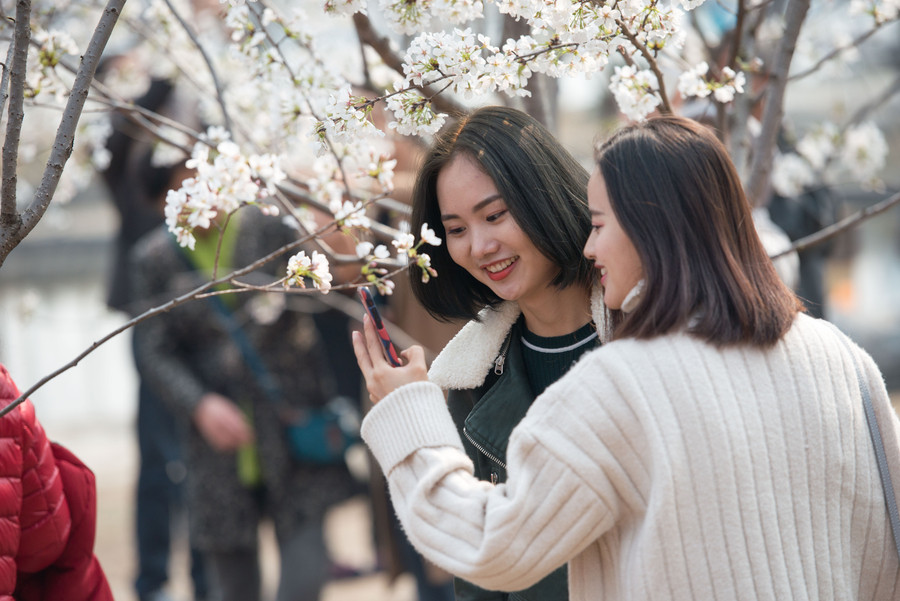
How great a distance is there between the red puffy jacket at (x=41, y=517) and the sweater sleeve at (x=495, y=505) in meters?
0.65

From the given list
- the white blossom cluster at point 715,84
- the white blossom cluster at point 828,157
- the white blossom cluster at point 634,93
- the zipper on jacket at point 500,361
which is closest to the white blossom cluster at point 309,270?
the zipper on jacket at point 500,361

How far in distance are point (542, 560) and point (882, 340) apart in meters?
9.43

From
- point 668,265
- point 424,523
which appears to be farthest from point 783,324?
point 424,523

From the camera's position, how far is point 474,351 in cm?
210

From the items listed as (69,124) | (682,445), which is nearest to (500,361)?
(682,445)

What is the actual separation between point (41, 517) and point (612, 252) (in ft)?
3.63

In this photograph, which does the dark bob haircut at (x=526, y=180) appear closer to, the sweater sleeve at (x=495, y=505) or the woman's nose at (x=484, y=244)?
the woman's nose at (x=484, y=244)

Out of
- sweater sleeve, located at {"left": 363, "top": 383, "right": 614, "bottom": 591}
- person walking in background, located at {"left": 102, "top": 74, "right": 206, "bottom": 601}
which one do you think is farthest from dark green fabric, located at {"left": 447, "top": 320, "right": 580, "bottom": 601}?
person walking in background, located at {"left": 102, "top": 74, "right": 206, "bottom": 601}

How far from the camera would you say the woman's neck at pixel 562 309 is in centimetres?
205

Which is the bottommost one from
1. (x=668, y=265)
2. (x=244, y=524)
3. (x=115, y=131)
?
(x=244, y=524)

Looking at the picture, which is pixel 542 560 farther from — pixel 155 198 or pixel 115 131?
pixel 115 131

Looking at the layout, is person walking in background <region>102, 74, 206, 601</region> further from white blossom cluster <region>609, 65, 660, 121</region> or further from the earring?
the earring

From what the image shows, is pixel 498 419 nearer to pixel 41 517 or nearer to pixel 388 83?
pixel 41 517

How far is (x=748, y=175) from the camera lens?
2.41 metres
